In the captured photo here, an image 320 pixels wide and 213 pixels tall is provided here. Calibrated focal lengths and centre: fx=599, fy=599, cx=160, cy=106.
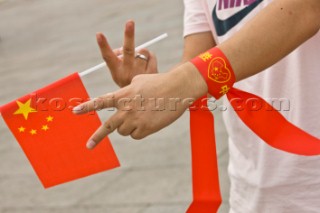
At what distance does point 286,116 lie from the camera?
180 centimetres

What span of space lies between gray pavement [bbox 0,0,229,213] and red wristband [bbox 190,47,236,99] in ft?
8.35

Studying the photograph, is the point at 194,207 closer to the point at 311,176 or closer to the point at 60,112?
the point at 311,176

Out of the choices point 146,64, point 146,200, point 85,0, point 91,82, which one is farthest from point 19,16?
point 146,64

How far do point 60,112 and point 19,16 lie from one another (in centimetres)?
1321

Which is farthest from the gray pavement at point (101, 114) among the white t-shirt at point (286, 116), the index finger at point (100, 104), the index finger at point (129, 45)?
the index finger at point (100, 104)

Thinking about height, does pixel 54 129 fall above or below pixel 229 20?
below

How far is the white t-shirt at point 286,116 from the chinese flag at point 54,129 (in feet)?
1.50

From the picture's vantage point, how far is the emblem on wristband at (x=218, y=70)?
147 centimetres

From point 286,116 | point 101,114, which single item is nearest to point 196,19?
point 286,116

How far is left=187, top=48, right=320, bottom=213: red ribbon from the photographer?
1730 millimetres

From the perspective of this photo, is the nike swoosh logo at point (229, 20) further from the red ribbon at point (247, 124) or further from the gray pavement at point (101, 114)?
the gray pavement at point (101, 114)

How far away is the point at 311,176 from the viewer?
1.78 m

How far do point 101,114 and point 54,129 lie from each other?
3856 mm

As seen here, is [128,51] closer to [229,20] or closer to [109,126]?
[229,20]
